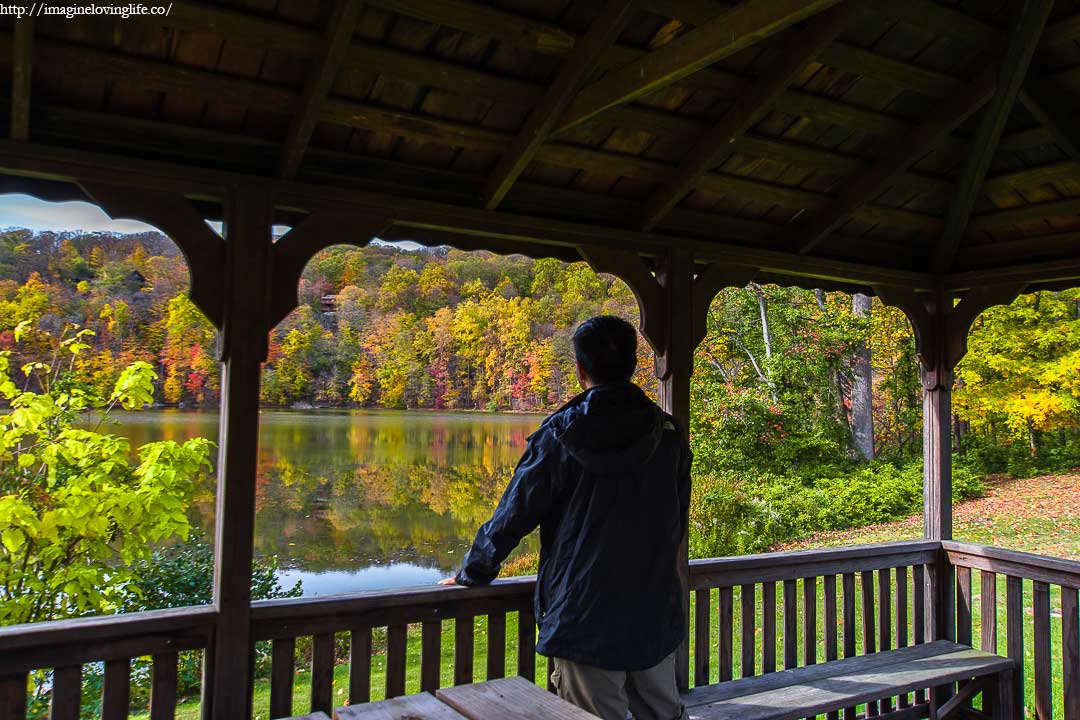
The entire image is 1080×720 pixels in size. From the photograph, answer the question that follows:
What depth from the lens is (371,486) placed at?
1444cm

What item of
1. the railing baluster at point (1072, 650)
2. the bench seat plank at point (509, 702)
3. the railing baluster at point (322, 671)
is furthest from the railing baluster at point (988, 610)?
the railing baluster at point (322, 671)

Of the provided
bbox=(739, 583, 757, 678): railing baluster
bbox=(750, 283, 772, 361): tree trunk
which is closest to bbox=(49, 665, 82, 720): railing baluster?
bbox=(739, 583, 757, 678): railing baluster

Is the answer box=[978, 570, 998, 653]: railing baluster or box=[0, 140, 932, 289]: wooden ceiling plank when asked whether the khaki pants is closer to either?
box=[0, 140, 932, 289]: wooden ceiling plank

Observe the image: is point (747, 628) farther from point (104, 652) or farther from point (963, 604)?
point (104, 652)

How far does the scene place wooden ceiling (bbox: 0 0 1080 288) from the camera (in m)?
2.18

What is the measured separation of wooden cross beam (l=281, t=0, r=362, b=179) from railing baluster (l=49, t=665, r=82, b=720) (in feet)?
5.39

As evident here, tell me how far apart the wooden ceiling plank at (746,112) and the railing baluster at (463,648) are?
1798 mm

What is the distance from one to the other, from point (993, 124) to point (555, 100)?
2024 millimetres

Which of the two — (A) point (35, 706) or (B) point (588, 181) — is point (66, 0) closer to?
(B) point (588, 181)

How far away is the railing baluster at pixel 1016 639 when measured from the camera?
12.0ft

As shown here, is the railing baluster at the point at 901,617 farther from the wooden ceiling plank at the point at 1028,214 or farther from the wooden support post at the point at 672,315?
the wooden ceiling plank at the point at 1028,214

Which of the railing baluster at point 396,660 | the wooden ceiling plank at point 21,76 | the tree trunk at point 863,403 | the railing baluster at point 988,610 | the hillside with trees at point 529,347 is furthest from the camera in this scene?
the tree trunk at point 863,403

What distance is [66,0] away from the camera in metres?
1.97

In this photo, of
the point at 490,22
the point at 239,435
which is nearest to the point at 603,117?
the point at 490,22
